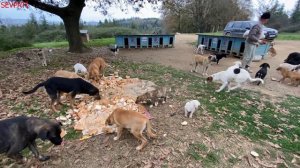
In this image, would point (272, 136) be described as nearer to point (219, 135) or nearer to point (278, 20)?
point (219, 135)

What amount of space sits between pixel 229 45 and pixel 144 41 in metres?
6.08

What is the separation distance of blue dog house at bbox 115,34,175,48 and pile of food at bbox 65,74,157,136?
28.4ft

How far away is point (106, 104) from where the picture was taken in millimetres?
4988

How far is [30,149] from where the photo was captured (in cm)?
329

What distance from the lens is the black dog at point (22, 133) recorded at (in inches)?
113

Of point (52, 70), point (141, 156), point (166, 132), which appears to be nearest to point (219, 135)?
point (166, 132)

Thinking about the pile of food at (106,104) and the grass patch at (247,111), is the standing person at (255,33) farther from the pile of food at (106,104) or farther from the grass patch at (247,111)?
the pile of food at (106,104)

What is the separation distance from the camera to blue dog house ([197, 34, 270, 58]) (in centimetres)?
1214

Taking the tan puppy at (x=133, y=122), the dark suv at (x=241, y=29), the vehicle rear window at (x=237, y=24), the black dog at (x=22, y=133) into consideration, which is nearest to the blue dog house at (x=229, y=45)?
the dark suv at (x=241, y=29)

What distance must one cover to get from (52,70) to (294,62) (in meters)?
11.6

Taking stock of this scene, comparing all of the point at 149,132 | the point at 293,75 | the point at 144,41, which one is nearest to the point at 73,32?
the point at 144,41

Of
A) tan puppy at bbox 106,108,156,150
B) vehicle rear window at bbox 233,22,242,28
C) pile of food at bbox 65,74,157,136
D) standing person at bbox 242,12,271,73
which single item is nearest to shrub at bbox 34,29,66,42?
vehicle rear window at bbox 233,22,242,28

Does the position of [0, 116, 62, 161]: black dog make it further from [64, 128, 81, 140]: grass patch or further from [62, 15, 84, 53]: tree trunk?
[62, 15, 84, 53]: tree trunk

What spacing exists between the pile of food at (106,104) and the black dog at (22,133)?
3.45 ft
